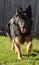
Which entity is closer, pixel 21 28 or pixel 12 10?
pixel 21 28

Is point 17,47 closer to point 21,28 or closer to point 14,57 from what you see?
point 14,57

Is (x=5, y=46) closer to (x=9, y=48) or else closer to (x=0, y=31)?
(x=9, y=48)

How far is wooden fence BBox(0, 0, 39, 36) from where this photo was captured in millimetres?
12688

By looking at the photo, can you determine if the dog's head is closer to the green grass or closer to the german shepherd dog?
the german shepherd dog

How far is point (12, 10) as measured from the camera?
13250mm

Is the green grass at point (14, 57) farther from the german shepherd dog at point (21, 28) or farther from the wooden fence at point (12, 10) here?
the wooden fence at point (12, 10)

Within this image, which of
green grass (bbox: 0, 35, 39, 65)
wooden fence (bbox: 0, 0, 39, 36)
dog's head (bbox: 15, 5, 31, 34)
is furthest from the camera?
wooden fence (bbox: 0, 0, 39, 36)

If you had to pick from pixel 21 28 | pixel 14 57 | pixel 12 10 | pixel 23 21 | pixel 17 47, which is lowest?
pixel 14 57

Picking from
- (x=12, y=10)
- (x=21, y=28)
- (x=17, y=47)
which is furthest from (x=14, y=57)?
(x=12, y=10)

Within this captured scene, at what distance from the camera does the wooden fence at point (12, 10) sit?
1269 cm

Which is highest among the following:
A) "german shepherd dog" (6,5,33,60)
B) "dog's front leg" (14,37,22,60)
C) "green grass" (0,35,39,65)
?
"german shepherd dog" (6,5,33,60)

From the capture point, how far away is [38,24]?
500 inches

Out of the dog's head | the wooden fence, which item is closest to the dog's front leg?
the dog's head

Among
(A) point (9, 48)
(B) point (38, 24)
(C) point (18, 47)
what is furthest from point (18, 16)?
(B) point (38, 24)
